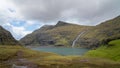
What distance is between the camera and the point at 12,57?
104 m

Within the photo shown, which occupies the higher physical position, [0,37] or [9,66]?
[0,37]

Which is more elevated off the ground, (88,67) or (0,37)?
(0,37)

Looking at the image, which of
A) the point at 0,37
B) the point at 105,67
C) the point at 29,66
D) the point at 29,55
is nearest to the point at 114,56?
the point at 105,67

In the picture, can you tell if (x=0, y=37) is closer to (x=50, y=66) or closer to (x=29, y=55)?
(x=29, y=55)

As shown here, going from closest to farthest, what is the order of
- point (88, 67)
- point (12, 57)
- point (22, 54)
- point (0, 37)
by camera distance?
1. point (88, 67)
2. point (12, 57)
3. point (22, 54)
4. point (0, 37)

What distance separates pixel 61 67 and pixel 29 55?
37723 millimetres

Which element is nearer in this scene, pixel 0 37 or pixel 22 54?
pixel 22 54

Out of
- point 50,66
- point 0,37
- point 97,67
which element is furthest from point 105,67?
point 0,37

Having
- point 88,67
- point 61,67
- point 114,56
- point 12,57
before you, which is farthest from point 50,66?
point 114,56

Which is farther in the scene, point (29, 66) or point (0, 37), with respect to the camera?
point (0, 37)

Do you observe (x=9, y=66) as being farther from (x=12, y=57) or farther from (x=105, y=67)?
(x=105, y=67)

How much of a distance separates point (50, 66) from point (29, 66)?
773 cm

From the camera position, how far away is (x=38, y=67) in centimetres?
7625

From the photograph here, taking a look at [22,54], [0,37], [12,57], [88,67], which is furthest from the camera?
[0,37]
